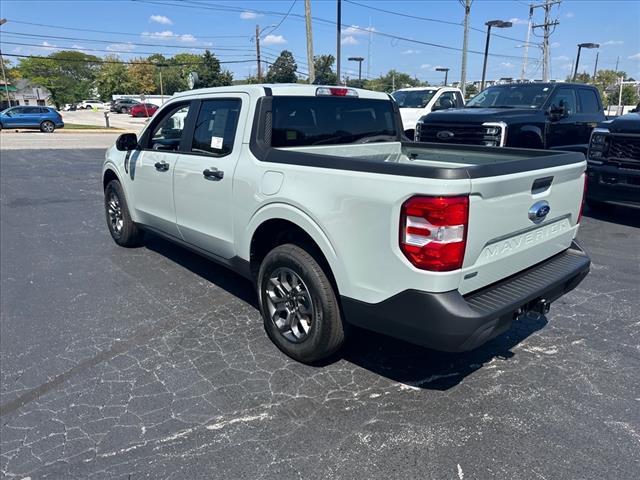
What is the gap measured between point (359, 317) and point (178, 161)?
245 centimetres

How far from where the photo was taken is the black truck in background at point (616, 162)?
6.74 meters

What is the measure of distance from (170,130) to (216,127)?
1.03m

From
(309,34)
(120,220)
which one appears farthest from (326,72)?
(120,220)

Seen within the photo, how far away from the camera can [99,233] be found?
6805 millimetres

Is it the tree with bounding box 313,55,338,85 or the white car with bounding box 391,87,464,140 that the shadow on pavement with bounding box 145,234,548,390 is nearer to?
the white car with bounding box 391,87,464,140

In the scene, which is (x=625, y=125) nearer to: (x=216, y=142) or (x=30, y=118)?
(x=216, y=142)

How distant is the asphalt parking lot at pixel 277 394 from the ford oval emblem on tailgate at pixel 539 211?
0.62 meters

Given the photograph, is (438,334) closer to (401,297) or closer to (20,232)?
(401,297)

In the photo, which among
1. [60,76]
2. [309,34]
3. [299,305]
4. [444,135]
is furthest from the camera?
[60,76]

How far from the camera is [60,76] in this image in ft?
360

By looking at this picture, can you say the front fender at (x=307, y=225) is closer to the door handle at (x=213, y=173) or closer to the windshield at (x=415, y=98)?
the door handle at (x=213, y=173)

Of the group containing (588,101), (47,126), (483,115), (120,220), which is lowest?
(120,220)

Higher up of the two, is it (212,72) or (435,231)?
(212,72)

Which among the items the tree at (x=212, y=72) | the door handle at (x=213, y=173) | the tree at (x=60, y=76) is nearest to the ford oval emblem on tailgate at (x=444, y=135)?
the door handle at (x=213, y=173)
